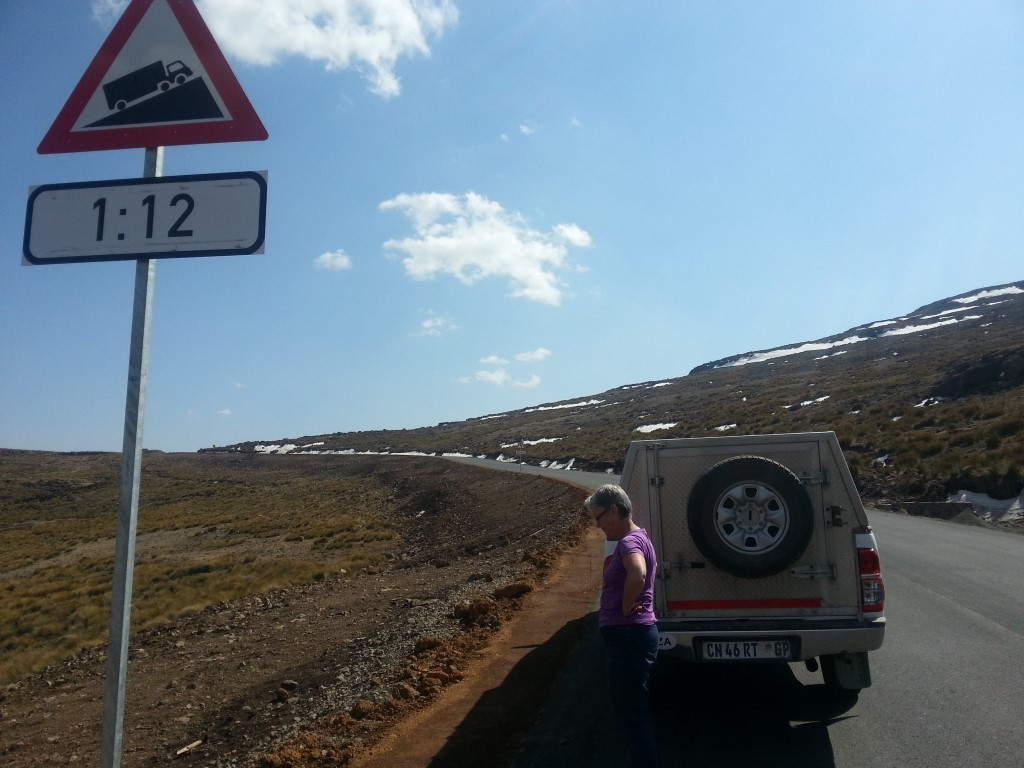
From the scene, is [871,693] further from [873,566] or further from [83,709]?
[83,709]

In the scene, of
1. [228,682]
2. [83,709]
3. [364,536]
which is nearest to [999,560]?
[228,682]

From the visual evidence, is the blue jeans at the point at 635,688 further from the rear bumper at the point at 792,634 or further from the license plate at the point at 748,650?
the license plate at the point at 748,650

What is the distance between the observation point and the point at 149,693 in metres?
8.56

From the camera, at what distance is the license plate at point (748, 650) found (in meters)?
5.12

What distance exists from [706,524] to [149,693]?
6.98 m

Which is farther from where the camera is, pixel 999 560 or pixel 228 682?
pixel 999 560

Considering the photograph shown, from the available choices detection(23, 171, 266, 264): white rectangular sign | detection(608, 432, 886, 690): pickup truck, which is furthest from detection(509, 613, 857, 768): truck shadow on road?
detection(23, 171, 266, 264): white rectangular sign

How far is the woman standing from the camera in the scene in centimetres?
376

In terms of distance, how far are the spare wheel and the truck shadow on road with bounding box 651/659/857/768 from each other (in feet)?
3.43

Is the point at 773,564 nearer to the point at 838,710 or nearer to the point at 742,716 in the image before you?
the point at 742,716

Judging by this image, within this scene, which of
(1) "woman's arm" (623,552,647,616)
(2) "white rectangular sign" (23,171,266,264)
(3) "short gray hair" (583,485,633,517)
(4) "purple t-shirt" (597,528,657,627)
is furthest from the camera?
(3) "short gray hair" (583,485,633,517)

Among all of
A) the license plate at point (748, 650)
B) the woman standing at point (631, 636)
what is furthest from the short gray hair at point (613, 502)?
the license plate at point (748, 650)

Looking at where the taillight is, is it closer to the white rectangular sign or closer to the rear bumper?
the rear bumper

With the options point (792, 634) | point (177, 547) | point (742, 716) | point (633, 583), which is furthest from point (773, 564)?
point (177, 547)
